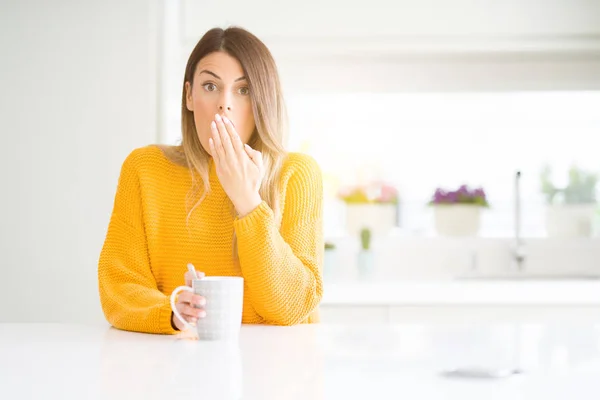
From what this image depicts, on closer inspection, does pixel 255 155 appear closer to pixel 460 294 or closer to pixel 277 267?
pixel 277 267

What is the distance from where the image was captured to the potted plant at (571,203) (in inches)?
143

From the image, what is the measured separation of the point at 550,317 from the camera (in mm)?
2916

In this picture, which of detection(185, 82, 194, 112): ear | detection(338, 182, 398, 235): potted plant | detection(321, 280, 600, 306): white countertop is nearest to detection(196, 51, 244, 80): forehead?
detection(185, 82, 194, 112): ear

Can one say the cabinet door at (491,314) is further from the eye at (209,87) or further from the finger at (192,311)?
the finger at (192,311)

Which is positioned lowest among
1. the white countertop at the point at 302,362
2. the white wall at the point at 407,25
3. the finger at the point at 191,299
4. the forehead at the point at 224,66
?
the white countertop at the point at 302,362

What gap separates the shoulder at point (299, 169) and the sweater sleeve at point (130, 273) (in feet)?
1.10

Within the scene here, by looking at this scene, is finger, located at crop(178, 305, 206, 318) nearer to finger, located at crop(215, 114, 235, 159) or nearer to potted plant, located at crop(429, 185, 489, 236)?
finger, located at crop(215, 114, 235, 159)

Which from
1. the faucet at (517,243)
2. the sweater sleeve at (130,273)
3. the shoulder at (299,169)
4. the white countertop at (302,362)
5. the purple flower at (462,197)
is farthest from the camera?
the purple flower at (462,197)

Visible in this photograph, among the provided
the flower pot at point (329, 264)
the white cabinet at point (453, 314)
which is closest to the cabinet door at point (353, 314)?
the white cabinet at point (453, 314)

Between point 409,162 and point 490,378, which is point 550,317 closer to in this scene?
point 409,162

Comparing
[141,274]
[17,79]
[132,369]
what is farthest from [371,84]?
[132,369]

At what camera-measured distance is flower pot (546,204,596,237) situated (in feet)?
11.9

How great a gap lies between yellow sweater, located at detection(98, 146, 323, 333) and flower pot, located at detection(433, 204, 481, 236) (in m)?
1.88

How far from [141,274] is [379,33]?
74.6 inches
